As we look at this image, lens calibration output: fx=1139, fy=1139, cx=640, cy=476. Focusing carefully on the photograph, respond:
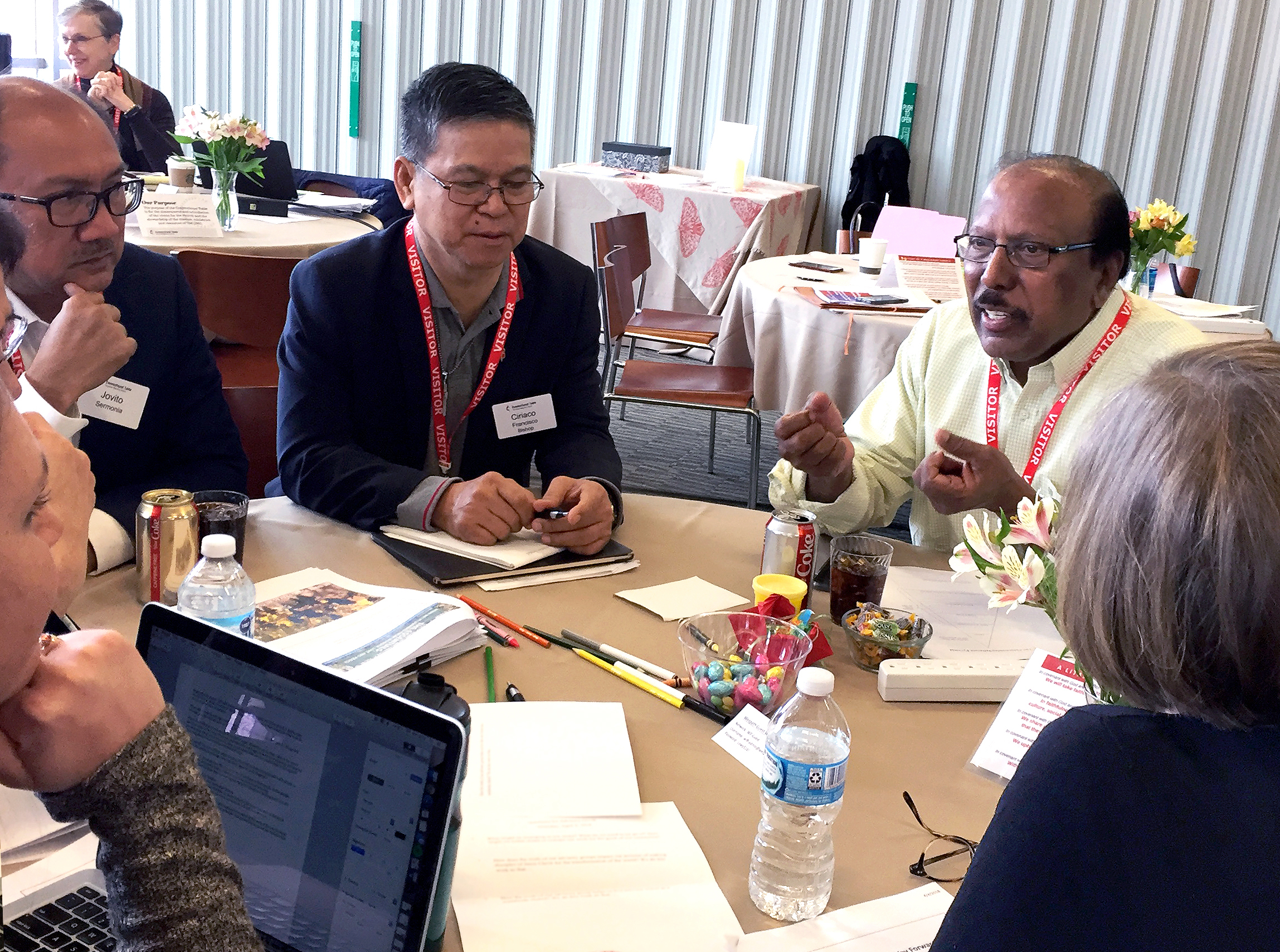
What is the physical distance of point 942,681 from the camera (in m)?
1.39

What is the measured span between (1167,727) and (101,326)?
1.64m

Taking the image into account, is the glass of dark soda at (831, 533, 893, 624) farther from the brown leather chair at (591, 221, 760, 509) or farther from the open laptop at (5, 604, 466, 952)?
the brown leather chair at (591, 221, 760, 509)

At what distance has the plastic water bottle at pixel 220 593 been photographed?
130 cm

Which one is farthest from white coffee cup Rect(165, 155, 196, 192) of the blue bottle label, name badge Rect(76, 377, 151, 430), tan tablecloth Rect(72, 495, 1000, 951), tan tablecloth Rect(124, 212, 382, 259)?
the blue bottle label

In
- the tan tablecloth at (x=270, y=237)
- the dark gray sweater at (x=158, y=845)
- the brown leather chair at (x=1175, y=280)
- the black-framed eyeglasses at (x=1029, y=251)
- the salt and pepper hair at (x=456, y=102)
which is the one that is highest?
the salt and pepper hair at (x=456, y=102)

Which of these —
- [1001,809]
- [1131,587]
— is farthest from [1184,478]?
[1001,809]

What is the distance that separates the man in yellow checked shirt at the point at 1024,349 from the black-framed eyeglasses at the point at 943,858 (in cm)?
89

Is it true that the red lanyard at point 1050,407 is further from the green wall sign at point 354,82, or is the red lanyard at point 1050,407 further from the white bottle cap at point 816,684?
the green wall sign at point 354,82

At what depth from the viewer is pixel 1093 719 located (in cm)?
78

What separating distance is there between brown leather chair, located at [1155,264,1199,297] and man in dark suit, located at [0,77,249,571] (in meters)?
3.89

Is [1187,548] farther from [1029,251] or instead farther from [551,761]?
→ [1029,251]

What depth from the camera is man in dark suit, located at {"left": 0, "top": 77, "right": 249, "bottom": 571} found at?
5.82 feet

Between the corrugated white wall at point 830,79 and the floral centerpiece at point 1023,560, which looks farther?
the corrugated white wall at point 830,79

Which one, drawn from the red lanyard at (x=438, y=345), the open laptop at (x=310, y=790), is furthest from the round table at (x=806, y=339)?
the open laptop at (x=310, y=790)
